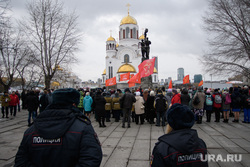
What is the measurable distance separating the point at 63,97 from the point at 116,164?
304cm

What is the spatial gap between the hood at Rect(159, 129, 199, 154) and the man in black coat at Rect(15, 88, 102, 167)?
0.76 m

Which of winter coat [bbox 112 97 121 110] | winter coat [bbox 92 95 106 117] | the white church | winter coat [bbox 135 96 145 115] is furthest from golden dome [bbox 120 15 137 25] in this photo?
winter coat [bbox 92 95 106 117]

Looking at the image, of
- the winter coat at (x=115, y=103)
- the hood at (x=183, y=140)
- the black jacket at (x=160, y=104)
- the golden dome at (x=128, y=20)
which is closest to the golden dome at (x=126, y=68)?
the golden dome at (x=128, y=20)

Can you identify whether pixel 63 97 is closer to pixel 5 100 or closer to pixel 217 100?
pixel 217 100

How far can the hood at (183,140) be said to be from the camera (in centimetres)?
175

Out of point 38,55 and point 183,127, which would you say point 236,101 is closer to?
point 183,127

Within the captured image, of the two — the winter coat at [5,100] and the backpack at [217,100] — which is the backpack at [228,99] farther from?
the winter coat at [5,100]

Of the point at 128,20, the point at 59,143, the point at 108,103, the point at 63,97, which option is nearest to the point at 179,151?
the point at 59,143

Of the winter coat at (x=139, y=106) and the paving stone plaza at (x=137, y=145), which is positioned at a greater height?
the winter coat at (x=139, y=106)

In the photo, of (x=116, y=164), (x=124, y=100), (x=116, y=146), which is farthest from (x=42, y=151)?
(x=124, y=100)

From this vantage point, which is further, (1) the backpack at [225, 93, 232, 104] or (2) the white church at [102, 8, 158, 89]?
(2) the white church at [102, 8, 158, 89]

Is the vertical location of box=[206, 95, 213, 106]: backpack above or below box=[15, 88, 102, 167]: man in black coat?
below

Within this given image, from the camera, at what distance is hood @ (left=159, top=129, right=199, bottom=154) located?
5.73 ft

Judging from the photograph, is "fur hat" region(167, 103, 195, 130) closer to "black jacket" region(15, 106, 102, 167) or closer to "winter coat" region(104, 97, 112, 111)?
"black jacket" region(15, 106, 102, 167)
